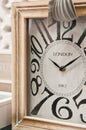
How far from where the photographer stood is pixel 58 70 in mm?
677

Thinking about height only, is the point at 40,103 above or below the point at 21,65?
below

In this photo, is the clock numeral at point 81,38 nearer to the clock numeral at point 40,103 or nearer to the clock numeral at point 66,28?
the clock numeral at point 66,28

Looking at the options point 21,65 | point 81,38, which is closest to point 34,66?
point 21,65

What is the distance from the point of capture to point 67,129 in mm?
648

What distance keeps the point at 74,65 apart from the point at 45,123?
162 millimetres

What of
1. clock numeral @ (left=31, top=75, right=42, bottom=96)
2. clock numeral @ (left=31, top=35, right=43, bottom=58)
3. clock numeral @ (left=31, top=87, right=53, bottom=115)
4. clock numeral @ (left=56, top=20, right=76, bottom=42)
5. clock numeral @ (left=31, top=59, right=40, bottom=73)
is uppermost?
clock numeral @ (left=56, top=20, right=76, bottom=42)

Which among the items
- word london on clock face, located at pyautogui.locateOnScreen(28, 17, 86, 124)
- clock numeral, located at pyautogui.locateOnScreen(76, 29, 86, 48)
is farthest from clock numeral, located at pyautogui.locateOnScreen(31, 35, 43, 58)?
clock numeral, located at pyautogui.locateOnScreen(76, 29, 86, 48)

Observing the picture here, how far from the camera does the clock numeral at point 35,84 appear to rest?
71cm

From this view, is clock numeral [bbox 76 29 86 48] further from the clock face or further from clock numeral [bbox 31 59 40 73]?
clock numeral [bbox 31 59 40 73]

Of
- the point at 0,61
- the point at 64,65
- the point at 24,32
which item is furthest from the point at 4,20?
the point at 64,65

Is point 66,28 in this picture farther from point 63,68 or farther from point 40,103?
point 40,103

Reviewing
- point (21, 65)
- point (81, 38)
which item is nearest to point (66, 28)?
point (81, 38)

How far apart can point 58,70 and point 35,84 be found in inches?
3.0

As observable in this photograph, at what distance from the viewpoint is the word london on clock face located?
2.13 ft
